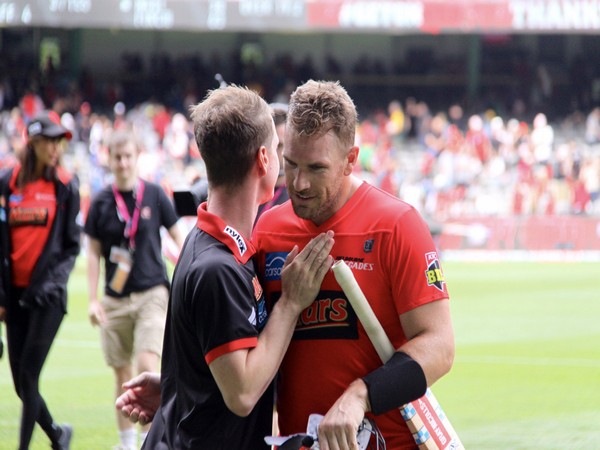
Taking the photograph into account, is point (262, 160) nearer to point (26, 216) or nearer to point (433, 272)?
point (433, 272)

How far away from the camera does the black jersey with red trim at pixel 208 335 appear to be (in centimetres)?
314

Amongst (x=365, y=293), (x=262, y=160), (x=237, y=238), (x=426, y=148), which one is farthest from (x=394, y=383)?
(x=426, y=148)

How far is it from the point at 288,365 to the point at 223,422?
12.7 inches

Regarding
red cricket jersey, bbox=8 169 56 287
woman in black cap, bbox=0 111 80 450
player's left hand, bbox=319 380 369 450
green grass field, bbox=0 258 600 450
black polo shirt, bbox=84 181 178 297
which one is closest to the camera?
player's left hand, bbox=319 380 369 450

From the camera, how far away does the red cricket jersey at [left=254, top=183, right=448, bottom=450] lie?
3.30 meters

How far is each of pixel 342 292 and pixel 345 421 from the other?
0.45 m

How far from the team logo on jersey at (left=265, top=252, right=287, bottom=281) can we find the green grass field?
176 inches

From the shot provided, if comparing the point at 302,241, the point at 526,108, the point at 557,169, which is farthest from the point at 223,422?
the point at 526,108

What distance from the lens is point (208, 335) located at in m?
3.15

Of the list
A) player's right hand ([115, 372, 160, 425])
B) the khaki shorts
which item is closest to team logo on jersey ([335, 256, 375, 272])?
player's right hand ([115, 372, 160, 425])

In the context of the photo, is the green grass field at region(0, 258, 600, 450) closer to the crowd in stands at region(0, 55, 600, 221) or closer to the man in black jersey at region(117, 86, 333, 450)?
the man in black jersey at region(117, 86, 333, 450)

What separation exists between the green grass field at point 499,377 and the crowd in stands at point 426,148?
10.8 m

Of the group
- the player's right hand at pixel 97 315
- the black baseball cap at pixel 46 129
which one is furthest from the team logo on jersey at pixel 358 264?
the player's right hand at pixel 97 315

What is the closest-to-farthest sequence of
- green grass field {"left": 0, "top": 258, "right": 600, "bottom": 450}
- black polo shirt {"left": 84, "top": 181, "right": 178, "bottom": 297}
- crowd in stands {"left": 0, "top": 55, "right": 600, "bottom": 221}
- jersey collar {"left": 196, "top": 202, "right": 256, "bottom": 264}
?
jersey collar {"left": 196, "top": 202, "right": 256, "bottom": 264} < black polo shirt {"left": 84, "top": 181, "right": 178, "bottom": 297} < green grass field {"left": 0, "top": 258, "right": 600, "bottom": 450} < crowd in stands {"left": 0, "top": 55, "right": 600, "bottom": 221}
